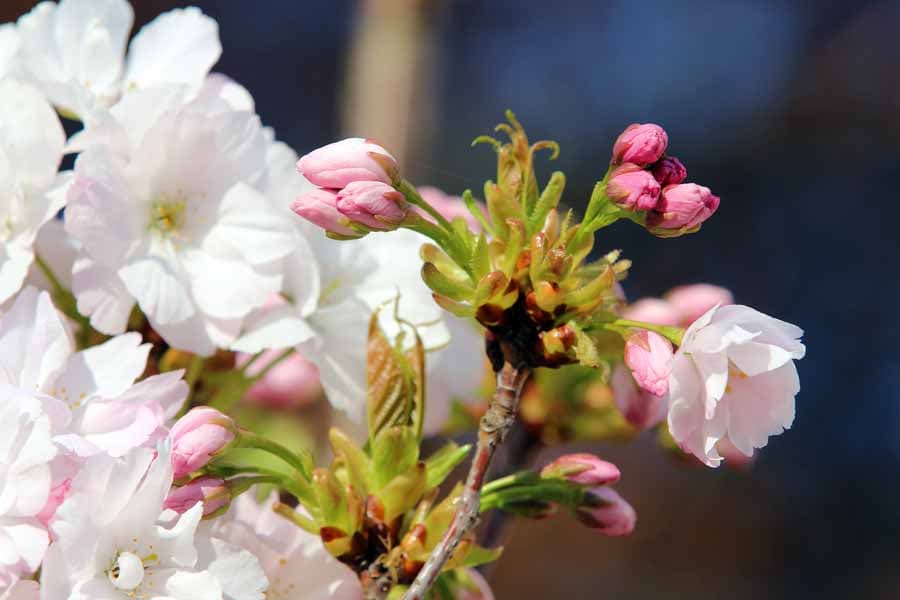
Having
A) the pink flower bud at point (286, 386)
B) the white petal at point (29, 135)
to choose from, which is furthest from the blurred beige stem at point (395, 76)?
the white petal at point (29, 135)

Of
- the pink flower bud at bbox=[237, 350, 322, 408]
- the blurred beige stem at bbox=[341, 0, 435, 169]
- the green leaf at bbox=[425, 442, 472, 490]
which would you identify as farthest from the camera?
the blurred beige stem at bbox=[341, 0, 435, 169]

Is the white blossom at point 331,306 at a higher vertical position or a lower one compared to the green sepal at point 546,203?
lower

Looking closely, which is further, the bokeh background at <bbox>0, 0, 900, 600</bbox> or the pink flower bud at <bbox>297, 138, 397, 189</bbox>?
the bokeh background at <bbox>0, 0, 900, 600</bbox>

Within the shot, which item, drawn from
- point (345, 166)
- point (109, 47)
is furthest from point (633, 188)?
point (109, 47)

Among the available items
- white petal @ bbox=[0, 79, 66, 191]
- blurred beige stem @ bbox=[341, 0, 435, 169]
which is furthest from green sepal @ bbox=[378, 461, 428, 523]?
blurred beige stem @ bbox=[341, 0, 435, 169]

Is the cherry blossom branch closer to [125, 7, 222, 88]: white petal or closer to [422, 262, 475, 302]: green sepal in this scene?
[422, 262, 475, 302]: green sepal

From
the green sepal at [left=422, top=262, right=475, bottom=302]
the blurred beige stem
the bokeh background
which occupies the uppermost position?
the green sepal at [left=422, top=262, right=475, bottom=302]

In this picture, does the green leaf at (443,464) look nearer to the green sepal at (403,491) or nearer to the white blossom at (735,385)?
the green sepal at (403,491)

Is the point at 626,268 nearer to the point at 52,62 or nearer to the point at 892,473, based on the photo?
the point at 52,62
